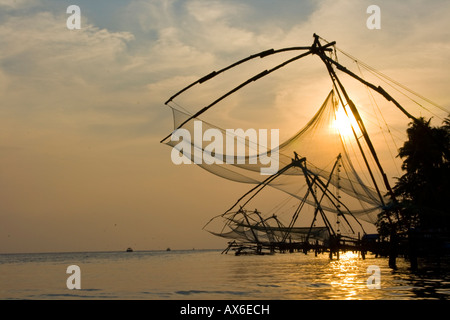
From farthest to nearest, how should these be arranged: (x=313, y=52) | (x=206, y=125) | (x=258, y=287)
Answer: (x=258, y=287), (x=313, y=52), (x=206, y=125)

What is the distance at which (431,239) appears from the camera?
21906 mm

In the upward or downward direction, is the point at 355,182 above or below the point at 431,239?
above

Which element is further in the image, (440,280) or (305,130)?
(440,280)

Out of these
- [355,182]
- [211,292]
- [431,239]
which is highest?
[355,182]

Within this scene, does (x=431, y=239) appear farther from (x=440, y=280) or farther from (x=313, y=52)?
(x=313, y=52)

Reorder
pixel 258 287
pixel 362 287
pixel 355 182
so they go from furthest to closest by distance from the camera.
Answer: pixel 355 182
pixel 258 287
pixel 362 287

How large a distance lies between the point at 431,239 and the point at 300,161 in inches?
240
